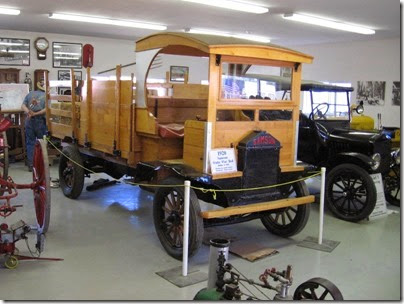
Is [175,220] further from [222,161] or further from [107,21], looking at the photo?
[107,21]

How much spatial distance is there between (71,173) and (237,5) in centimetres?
392

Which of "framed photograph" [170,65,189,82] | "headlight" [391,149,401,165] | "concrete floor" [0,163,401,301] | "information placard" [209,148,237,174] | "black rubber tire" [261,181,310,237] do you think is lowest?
"concrete floor" [0,163,401,301]

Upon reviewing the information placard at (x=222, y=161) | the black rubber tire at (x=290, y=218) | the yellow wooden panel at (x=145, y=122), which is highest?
the yellow wooden panel at (x=145, y=122)

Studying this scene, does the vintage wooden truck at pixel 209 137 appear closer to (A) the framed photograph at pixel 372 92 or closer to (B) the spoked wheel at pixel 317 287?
(B) the spoked wheel at pixel 317 287

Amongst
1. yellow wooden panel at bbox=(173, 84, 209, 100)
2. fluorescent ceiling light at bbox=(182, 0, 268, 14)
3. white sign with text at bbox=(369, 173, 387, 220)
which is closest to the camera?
white sign with text at bbox=(369, 173, 387, 220)

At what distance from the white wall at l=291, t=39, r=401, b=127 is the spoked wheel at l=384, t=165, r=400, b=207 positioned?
5.55 m

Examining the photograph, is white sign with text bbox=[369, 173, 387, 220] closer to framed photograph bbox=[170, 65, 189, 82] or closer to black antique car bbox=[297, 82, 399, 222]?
black antique car bbox=[297, 82, 399, 222]

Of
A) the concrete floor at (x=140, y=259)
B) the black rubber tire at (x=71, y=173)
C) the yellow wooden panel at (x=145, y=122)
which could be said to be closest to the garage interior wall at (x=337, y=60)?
the black rubber tire at (x=71, y=173)

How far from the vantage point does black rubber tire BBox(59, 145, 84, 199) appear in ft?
21.5

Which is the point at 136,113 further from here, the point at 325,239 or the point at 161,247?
the point at 325,239

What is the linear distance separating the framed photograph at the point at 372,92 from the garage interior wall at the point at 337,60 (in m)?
0.11

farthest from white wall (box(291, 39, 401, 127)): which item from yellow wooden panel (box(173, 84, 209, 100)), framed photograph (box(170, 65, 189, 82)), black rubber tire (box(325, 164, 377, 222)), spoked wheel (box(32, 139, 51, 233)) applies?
spoked wheel (box(32, 139, 51, 233))

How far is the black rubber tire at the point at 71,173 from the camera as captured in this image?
21.5 feet

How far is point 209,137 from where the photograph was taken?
434cm
